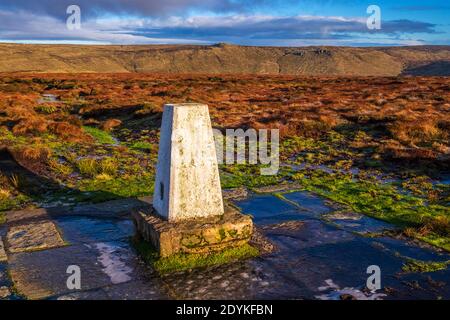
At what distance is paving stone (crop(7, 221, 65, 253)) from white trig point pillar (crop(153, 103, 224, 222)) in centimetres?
187

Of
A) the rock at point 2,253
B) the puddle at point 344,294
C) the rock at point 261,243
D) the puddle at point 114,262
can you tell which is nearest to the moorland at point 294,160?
the rock at point 2,253

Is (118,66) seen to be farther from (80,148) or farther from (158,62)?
(80,148)

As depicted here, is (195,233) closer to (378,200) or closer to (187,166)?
(187,166)

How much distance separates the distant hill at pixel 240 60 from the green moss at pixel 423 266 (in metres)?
156

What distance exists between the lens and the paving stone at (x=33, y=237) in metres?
6.81

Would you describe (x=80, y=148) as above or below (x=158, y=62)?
below

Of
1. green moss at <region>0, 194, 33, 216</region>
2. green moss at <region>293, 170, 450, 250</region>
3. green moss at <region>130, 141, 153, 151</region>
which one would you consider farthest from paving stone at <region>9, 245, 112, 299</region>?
green moss at <region>130, 141, 153, 151</region>

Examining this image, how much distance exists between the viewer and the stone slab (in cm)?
621

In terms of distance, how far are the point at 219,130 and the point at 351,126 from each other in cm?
571

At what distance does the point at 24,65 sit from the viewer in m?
140

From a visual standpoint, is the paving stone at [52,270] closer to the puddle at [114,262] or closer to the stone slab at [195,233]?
the puddle at [114,262]

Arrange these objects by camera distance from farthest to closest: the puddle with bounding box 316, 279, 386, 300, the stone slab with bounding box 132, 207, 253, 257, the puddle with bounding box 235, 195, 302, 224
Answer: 1. the puddle with bounding box 235, 195, 302, 224
2. the stone slab with bounding box 132, 207, 253, 257
3. the puddle with bounding box 316, 279, 386, 300

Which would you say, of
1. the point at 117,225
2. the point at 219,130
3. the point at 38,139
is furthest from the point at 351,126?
the point at 117,225

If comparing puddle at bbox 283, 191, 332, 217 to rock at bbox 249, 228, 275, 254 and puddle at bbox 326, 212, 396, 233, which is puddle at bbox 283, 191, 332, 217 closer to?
puddle at bbox 326, 212, 396, 233
